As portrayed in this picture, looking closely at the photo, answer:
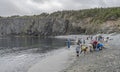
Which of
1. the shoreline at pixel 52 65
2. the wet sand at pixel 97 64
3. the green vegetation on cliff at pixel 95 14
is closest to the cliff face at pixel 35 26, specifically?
the green vegetation on cliff at pixel 95 14

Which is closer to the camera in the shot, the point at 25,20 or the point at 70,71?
the point at 70,71

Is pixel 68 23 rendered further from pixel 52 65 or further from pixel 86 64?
pixel 86 64

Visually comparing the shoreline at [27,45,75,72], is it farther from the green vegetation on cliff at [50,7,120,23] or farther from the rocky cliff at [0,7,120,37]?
the green vegetation on cliff at [50,7,120,23]

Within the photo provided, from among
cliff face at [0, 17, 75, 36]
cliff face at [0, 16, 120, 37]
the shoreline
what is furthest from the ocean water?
cliff face at [0, 17, 75, 36]

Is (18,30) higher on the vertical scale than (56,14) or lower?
lower

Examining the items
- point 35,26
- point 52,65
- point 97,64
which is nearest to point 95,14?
point 35,26

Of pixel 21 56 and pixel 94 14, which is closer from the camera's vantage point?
pixel 21 56

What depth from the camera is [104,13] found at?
14212 centimetres

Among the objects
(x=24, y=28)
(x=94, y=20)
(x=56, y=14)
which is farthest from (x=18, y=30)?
(x=94, y=20)

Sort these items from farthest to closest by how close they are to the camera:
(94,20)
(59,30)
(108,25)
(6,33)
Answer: (6,33) < (59,30) < (94,20) < (108,25)

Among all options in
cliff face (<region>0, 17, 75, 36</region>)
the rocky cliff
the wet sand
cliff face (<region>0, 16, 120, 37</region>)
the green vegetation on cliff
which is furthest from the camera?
cliff face (<region>0, 17, 75, 36</region>)

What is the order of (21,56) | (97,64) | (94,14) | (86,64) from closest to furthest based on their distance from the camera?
(97,64) → (86,64) → (21,56) → (94,14)

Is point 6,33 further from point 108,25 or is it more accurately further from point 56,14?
point 108,25

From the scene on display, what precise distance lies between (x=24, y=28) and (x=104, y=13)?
62.4 meters
